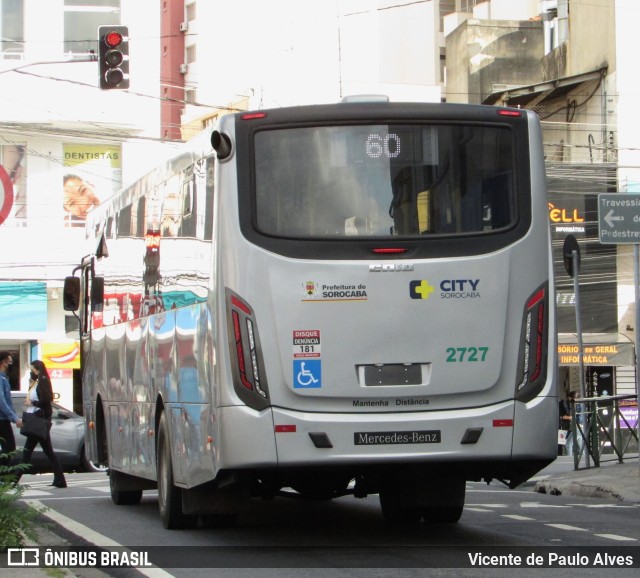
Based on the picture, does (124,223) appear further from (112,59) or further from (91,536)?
(112,59)

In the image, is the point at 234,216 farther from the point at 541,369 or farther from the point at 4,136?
the point at 4,136

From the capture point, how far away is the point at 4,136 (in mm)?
37625

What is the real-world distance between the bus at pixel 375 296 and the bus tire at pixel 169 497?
1497 mm

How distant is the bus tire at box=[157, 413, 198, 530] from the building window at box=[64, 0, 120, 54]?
89.3 ft

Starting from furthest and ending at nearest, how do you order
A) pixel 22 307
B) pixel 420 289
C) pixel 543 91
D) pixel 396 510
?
pixel 543 91 → pixel 22 307 → pixel 396 510 → pixel 420 289

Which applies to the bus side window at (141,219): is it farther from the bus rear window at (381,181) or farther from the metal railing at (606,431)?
the metal railing at (606,431)

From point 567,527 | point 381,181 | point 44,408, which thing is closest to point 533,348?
point 381,181

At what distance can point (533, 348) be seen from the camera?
1047 centimetres

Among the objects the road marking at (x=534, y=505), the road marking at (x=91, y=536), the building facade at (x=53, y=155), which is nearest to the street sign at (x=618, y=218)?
the road marking at (x=534, y=505)

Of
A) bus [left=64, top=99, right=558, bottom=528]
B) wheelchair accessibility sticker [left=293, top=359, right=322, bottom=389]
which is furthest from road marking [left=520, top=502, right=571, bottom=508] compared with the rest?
wheelchair accessibility sticker [left=293, top=359, right=322, bottom=389]

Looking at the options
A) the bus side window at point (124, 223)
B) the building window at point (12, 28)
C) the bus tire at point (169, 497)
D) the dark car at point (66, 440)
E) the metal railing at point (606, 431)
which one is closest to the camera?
the bus tire at point (169, 497)

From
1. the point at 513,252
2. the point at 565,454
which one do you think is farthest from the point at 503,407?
the point at 565,454

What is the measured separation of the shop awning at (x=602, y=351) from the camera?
38.9 m

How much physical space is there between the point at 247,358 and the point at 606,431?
12.7m
